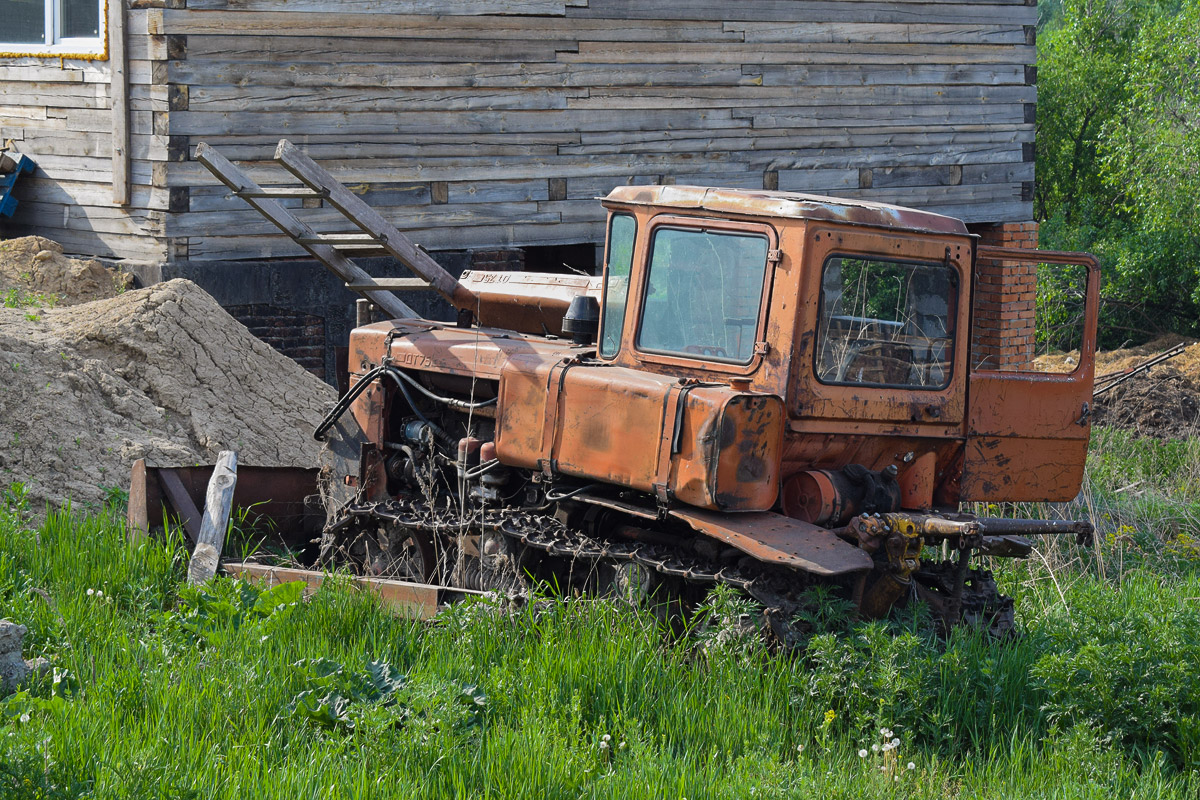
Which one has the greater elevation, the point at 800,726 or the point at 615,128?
the point at 615,128

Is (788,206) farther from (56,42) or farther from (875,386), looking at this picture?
(56,42)

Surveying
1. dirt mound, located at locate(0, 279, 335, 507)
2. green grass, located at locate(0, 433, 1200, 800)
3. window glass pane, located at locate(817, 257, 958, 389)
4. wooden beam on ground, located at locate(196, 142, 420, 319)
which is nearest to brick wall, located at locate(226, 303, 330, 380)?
dirt mound, located at locate(0, 279, 335, 507)

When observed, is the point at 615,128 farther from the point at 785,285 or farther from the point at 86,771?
the point at 86,771

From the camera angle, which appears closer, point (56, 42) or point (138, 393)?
point (138, 393)

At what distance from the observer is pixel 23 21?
36.1 feet

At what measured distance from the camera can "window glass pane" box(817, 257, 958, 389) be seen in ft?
17.5

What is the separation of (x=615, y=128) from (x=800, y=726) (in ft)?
27.4

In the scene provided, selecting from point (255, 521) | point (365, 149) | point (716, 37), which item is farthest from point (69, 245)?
point (716, 37)

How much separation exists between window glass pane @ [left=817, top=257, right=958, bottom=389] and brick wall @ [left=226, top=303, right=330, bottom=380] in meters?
6.06

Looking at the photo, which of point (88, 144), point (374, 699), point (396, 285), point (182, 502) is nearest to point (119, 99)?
point (88, 144)

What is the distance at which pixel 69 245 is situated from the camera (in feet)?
35.3

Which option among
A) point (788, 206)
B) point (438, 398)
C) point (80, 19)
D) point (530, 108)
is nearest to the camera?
point (788, 206)

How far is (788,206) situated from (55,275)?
698 cm

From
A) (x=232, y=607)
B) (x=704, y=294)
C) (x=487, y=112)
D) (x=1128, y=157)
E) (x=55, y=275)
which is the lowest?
(x=232, y=607)
